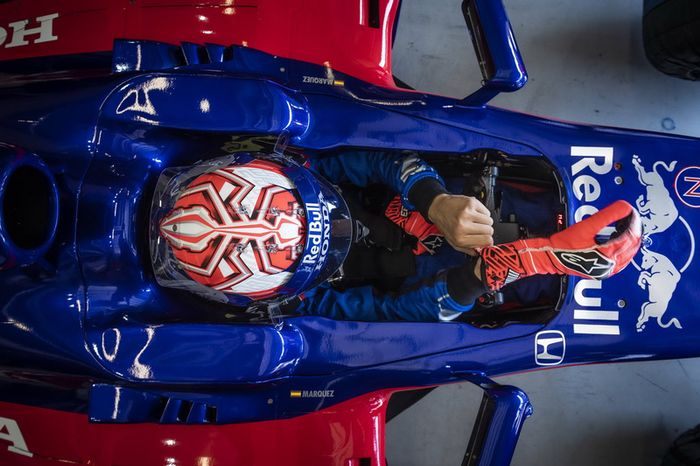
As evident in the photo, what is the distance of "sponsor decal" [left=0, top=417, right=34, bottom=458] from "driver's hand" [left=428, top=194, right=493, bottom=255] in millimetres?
1396

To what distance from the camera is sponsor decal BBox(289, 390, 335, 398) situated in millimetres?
1708

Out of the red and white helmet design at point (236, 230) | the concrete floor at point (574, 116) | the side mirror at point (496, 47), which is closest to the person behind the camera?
the red and white helmet design at point (236, 230)

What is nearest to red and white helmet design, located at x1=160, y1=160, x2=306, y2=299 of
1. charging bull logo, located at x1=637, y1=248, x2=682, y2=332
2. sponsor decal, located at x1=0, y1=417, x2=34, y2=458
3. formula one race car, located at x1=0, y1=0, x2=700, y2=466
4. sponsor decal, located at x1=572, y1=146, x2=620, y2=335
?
formula one race car, located at x1=0, y1=0, x2=700, y2=466

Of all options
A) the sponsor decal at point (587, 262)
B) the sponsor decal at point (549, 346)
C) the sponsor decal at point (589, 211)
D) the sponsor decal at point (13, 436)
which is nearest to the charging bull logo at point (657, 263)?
the sponsor decal at point (589, 211)

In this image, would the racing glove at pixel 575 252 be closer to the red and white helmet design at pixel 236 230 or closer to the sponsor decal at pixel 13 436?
the red and white helmet design at pixel 236 230

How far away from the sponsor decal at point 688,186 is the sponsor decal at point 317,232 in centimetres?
117

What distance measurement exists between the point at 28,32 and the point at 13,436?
1292 millimetres

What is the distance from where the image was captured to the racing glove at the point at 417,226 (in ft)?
5.89

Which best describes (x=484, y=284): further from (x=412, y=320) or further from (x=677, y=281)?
(x=677, y=281)

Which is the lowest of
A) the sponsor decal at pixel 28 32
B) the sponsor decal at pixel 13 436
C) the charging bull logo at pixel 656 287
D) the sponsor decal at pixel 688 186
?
the sponsor decal at pixel 13 436

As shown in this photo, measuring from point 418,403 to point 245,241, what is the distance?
150 cm

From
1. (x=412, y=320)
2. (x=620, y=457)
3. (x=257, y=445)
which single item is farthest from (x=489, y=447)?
(x=620, y=457)

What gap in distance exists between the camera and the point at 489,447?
159cm

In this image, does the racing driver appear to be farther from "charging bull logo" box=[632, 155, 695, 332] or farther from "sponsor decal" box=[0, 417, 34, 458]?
"sponsor decal" box=[0, 417, 34, 458]
